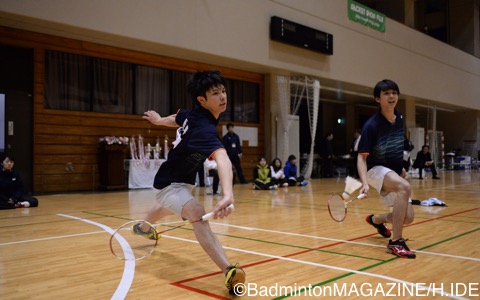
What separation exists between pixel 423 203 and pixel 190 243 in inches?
Answer: 214

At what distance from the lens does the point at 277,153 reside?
55.0ft

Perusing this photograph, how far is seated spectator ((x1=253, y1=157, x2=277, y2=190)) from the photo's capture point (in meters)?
12.7

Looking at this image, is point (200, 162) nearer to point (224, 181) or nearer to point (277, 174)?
point (224, 181)

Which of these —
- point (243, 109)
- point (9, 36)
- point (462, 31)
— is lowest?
point (243, 109)

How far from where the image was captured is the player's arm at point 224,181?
2.78 metres

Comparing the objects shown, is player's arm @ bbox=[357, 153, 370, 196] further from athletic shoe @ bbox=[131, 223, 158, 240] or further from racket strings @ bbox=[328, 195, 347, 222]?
athletic shoe @ bbox=[131, 223, 158, 240]

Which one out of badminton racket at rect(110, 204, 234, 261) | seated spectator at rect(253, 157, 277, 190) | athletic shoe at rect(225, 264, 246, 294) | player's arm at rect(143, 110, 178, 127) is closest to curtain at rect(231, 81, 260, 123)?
seated spectator at rect(253, 157, 277, 190)

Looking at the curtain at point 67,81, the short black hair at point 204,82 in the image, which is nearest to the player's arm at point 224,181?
the short black hair at point 204,82

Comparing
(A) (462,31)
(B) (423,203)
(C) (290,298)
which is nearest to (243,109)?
(B) (423,203)

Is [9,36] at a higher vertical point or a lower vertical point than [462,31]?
lower

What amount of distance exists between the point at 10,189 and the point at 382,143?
717 centimetres

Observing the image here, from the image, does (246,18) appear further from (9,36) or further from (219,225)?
(219,225)

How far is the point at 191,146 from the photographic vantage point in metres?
3.20

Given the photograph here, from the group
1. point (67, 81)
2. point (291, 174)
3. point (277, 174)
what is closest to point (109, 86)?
point (67, 81)
